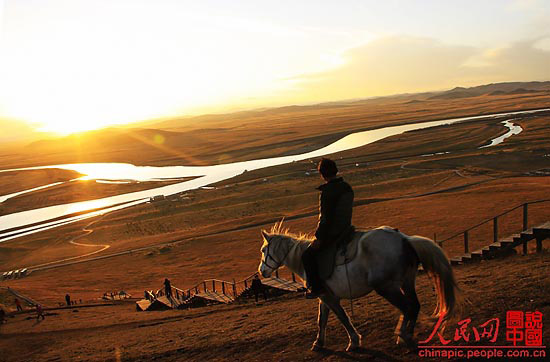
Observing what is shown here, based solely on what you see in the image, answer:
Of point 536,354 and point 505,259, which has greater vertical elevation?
point 536,354

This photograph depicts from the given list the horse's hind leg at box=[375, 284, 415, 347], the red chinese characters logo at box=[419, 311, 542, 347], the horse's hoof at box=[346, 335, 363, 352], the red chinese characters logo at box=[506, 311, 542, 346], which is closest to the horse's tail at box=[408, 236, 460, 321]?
the red chinese characters logo at box=[419, 311, 542, 347]

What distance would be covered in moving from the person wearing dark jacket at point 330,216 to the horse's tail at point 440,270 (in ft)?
3.27

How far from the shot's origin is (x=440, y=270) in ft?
20.3

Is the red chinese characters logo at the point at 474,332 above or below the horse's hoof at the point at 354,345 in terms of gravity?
above

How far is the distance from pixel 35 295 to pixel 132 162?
108695mm

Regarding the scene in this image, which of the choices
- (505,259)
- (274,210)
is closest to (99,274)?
(274,210)

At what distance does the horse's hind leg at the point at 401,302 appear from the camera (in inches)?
249

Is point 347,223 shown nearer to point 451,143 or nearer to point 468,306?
point 468,306

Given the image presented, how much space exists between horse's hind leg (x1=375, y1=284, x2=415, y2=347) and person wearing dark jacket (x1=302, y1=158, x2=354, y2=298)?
93 cm

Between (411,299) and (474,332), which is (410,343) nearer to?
(411,299)

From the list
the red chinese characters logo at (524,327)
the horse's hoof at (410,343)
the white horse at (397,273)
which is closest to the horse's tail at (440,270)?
the white horse at (397,273)

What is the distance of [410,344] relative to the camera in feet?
21.5

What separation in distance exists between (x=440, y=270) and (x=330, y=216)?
1.70 meters

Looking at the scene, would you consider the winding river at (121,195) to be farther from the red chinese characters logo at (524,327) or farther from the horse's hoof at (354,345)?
the red chinese characters logo at (524,327)
